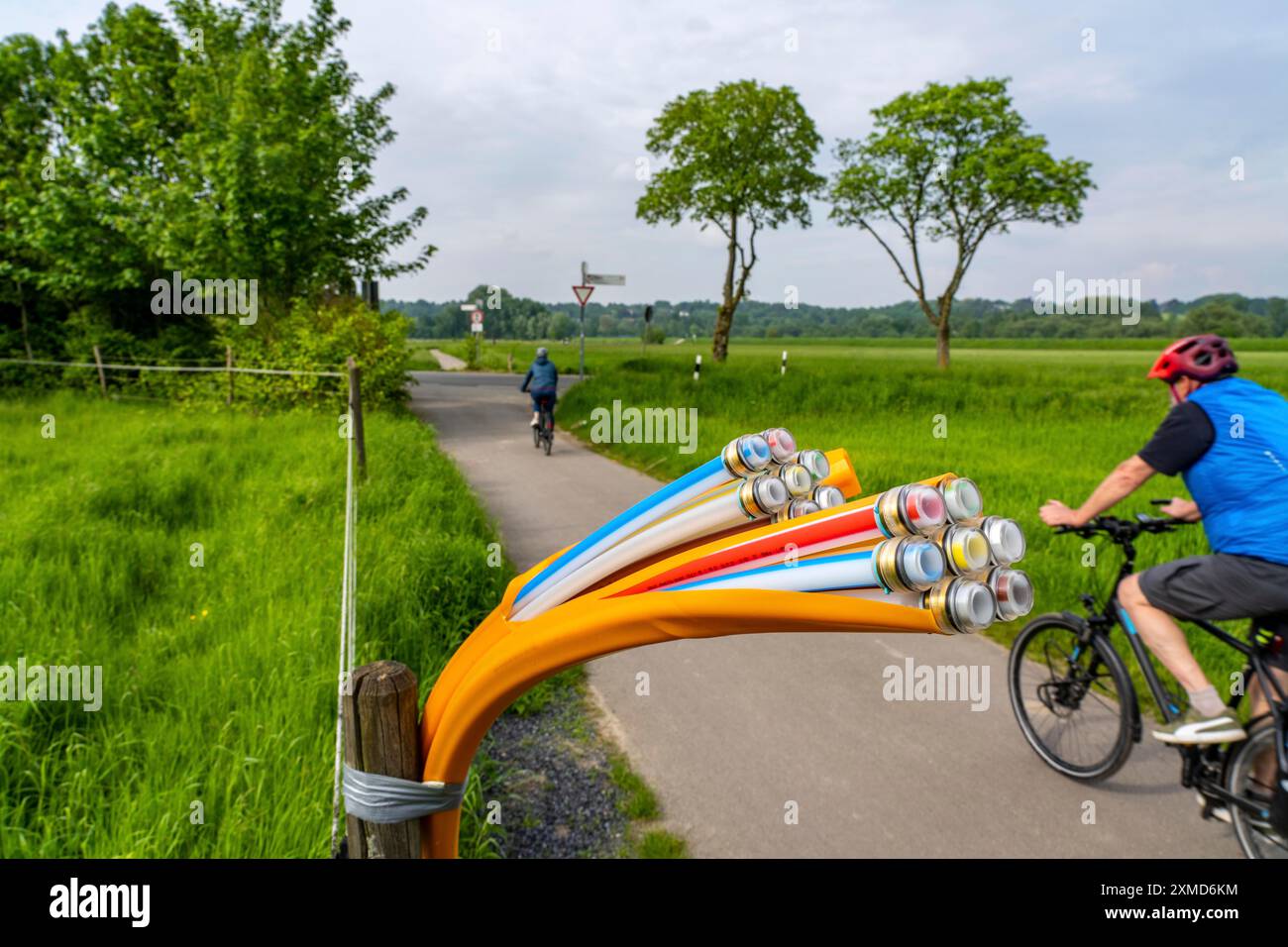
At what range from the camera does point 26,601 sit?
5.00 m

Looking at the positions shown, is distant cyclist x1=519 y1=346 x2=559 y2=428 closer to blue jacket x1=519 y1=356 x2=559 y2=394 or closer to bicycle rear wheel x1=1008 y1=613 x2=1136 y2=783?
blue jacket x1=519 y1=356 x2=559 y2=394

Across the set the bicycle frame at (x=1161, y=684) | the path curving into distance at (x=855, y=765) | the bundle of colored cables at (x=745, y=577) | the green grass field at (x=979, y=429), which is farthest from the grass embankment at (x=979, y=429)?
the bundle of colored cables at (x=745, y=577)

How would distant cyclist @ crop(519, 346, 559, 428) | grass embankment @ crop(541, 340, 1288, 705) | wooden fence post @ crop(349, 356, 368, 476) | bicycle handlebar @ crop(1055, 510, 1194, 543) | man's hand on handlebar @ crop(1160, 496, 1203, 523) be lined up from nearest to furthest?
man's hand on handlebar @ crop(1160, 496, 1203, 523) < bicycle handlebar @ crop(1055, 510, 1194, 543) < grass embankment @ crop(541, 340, 1288, 705) < wooden fence post @ crop(349, 356, 368, 476) < distant cyclist @ crop(519, 346, 559, 428)

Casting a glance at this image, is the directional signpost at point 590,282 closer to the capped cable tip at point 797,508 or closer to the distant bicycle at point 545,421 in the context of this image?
the distant bicycle at point 545,421

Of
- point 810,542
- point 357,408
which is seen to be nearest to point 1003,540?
point 810,542

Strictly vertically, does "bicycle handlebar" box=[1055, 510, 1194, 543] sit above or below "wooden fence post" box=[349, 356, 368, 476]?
below

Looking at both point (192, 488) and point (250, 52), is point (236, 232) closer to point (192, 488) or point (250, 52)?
point (250, 52)

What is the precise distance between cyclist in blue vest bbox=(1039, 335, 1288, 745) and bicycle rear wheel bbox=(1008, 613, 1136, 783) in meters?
0.49

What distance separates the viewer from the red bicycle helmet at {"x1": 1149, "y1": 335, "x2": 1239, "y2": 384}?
10.1 feet

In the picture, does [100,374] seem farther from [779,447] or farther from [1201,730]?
[779,447]

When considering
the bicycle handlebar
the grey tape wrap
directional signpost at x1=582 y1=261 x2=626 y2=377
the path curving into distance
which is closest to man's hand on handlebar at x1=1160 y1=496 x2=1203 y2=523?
the bicycle handlebar

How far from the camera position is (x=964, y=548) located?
873 millimetres

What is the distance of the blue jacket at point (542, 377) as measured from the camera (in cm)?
1404
